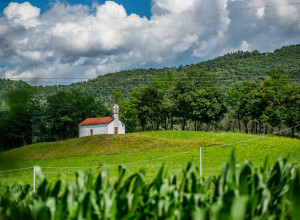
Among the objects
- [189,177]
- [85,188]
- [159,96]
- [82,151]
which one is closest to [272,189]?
[189,177]

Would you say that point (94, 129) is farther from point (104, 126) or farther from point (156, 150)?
point (156, 150)

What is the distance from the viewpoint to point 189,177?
1278mm

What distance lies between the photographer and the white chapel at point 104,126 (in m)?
53.6

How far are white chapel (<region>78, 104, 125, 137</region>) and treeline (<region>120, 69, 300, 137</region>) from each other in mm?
6353

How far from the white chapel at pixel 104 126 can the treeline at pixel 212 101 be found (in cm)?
635

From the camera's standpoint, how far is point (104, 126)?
5359cm

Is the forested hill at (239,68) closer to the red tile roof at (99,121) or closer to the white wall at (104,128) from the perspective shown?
the red tile roof at (99,121)

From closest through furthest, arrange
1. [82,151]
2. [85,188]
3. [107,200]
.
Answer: [107,200], [85,188], [82,151]

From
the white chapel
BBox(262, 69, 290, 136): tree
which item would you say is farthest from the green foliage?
the white chapel

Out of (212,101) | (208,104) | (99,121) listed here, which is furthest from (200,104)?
(99,121)

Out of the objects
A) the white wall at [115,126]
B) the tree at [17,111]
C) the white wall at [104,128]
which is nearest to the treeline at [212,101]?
the white wall at [115,126]

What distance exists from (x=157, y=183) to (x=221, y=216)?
2.22 feet

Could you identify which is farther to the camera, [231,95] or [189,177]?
[231,95]

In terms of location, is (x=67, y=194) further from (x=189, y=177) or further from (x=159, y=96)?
(x=159, y=96)
